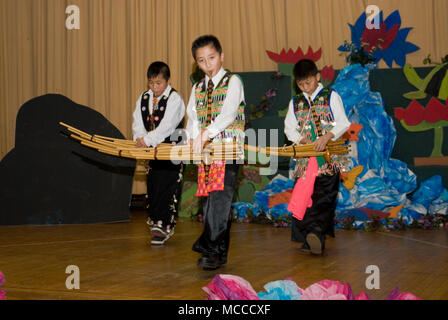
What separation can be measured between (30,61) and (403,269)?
19.8 feet

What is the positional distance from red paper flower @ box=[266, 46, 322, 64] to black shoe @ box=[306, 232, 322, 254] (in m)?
3.11

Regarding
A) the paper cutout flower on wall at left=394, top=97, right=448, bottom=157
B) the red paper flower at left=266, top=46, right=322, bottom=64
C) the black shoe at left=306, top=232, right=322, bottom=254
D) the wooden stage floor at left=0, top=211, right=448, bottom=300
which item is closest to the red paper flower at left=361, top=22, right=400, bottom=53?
the red paper flower at left=266, top=46, right=322, bottom=64

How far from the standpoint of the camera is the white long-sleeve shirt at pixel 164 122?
3629 millimetres

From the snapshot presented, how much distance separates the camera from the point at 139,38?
22.2 ft

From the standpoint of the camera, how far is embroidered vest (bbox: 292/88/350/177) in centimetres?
330

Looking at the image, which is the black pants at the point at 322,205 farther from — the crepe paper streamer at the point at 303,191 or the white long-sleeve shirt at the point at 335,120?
the white long-sleeve shirt at the point at 335,120

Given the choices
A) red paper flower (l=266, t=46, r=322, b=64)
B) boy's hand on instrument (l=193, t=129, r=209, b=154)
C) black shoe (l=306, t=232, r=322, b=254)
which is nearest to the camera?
boy's hand on instrument (l=193, t=129, r=209, b=154)

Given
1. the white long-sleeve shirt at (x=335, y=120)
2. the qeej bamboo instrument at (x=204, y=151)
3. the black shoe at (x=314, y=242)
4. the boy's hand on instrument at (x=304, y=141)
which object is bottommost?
the black shoe at (x=314, y=242)

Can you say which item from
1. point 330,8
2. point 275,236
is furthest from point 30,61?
point 275,236

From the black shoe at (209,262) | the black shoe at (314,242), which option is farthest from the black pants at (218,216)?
the black shoe at (314,242)

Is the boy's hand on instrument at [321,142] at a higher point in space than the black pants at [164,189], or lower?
higher

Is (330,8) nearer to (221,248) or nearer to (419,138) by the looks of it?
(419,138)

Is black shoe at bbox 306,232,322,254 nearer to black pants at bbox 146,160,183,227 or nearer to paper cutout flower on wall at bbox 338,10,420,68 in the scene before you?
black pants at bbox 146,160,183,227

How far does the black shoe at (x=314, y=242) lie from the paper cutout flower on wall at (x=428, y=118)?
8.93 ft
